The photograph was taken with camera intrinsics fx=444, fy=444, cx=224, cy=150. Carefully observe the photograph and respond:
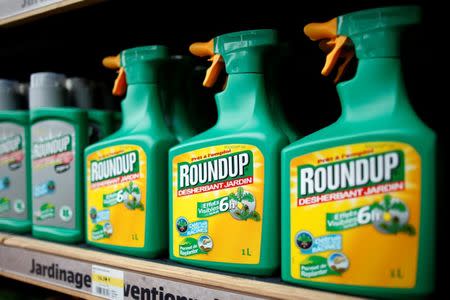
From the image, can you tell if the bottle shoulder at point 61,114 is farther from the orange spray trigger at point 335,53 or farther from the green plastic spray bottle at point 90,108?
the orange spray trigger at point 335,53

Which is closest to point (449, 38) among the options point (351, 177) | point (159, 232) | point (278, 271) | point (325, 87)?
point (325, 87)

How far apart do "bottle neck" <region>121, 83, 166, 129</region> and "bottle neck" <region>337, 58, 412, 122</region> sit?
37 centimetres

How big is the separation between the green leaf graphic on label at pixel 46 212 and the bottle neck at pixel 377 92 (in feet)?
2.12

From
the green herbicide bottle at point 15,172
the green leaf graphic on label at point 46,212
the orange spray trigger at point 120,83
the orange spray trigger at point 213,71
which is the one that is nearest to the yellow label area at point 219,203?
the orange spray trigger at point 213,71

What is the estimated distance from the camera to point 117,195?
82 cm

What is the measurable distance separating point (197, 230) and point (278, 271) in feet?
0.47

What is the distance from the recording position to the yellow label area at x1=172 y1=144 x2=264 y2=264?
663 millimetres

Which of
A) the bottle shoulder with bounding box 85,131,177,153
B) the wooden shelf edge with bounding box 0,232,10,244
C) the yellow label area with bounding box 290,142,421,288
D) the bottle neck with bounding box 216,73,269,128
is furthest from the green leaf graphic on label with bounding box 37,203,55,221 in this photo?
the yellow label area with bounding box 290,142,421,288

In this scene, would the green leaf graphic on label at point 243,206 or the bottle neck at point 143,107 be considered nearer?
the green leaf graphic on label at point 243,206

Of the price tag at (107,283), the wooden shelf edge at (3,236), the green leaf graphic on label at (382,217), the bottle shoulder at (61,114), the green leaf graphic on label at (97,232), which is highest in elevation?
the bottle shoulder at (61,114)

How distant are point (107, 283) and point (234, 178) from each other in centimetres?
32

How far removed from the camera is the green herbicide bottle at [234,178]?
0.66 metres

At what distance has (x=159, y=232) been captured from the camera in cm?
79

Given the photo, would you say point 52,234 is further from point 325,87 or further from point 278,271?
point 325,87
